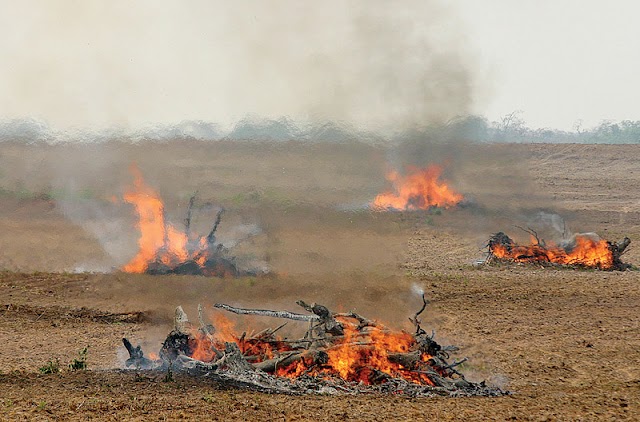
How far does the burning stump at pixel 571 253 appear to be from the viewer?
2184cm

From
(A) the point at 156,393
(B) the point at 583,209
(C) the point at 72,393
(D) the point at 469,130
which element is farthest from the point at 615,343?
(B) the point at 583,209

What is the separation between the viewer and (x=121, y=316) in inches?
623

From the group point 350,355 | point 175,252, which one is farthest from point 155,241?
point 350,355

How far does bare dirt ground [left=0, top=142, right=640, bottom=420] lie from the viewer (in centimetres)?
955

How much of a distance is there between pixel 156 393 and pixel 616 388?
26.3 feet

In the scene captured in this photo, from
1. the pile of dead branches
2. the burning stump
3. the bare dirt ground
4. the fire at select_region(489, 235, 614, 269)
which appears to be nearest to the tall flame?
the pile of dead branches

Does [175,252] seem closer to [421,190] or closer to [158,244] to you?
[158,244]

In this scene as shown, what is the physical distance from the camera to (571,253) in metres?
22.6

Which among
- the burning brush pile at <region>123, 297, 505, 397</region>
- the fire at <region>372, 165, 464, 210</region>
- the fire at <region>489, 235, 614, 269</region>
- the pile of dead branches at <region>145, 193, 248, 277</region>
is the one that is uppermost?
the fire at <region>372, 165, 464, 210</region>

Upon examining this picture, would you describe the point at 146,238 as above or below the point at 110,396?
above

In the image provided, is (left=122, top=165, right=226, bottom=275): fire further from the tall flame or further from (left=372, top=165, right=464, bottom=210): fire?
(left=372, top=165, right=464, bottom=210): fire

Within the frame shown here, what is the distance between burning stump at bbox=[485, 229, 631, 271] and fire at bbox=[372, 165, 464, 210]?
10534 millimetres

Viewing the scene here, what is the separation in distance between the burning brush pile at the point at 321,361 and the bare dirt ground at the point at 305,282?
1.27 ft

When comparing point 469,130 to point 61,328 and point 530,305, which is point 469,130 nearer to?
point 530,305
